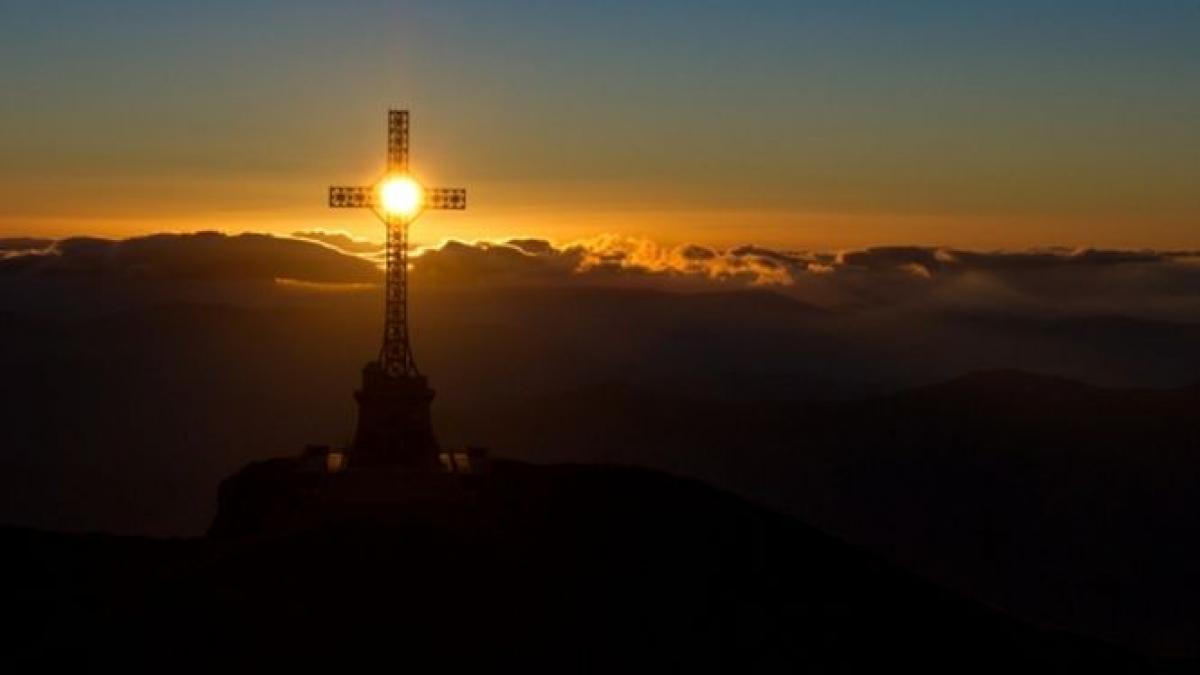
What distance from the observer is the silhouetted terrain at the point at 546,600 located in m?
45.1

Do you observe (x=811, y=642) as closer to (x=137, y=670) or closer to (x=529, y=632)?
(x=529, y=632)

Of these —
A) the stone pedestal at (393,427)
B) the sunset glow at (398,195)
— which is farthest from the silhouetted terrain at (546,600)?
the sunset glow at (398,195)

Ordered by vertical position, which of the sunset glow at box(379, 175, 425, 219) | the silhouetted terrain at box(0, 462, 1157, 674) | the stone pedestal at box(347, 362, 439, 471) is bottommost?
the silhouetted terrain at box(0, 462, 1157, 674)

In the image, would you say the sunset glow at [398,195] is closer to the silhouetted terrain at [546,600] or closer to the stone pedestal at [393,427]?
the stone pedestal at [393,427]

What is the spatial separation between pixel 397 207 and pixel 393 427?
7.04 m

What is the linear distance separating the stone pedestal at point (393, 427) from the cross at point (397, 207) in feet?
2.33

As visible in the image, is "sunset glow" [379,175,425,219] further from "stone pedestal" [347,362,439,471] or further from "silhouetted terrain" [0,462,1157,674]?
"silhouetted terrain" [0,462,1157,674]

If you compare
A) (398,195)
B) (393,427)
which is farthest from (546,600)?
(398,195)

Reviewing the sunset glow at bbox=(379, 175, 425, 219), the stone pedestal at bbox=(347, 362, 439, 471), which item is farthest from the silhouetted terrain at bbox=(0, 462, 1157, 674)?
the sunset glow at bbox=(379, 175, 425, 219)

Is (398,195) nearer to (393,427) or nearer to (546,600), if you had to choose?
(393,427)

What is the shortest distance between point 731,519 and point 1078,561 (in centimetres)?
12824

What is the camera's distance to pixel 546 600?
47.9 metres

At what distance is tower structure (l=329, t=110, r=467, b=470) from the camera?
5609cm

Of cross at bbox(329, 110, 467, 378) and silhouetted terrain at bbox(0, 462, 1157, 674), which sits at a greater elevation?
cross at bbox(329, 110, 467, 378)
